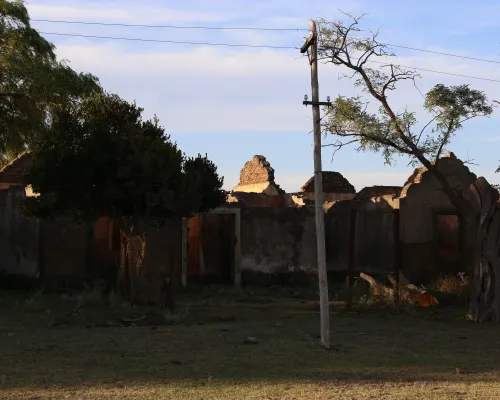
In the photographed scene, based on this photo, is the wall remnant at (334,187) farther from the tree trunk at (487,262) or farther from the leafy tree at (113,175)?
the tree trunk at (487,262)

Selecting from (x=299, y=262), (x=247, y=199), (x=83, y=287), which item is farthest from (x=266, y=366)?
(x=247, y=199)

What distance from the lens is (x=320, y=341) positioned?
38.7 ft

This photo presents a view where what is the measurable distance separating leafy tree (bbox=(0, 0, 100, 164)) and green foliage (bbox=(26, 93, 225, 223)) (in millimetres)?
4263

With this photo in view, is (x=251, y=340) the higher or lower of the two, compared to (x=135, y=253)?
lower

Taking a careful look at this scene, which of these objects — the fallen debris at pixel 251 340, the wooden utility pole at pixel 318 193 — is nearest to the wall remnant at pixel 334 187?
the fallen debris at pixel 251 340

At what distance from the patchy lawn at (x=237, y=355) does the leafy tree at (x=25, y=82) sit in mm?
5840

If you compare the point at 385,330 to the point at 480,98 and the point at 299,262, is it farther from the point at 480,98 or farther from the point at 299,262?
the point at 299,262

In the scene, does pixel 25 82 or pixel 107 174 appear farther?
pixel 25 82

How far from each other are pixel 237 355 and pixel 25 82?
41.3 ft

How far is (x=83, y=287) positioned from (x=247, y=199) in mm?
11349

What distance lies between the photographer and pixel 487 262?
592 inches

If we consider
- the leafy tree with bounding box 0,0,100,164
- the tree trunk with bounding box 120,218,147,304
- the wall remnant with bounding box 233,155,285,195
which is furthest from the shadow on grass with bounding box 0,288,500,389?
the wall remnant with bounding box 233,155,285,195

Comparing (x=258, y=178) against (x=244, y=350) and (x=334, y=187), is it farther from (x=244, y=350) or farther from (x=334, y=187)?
(x=244, y=350)

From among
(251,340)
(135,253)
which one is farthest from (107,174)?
(251,340)
